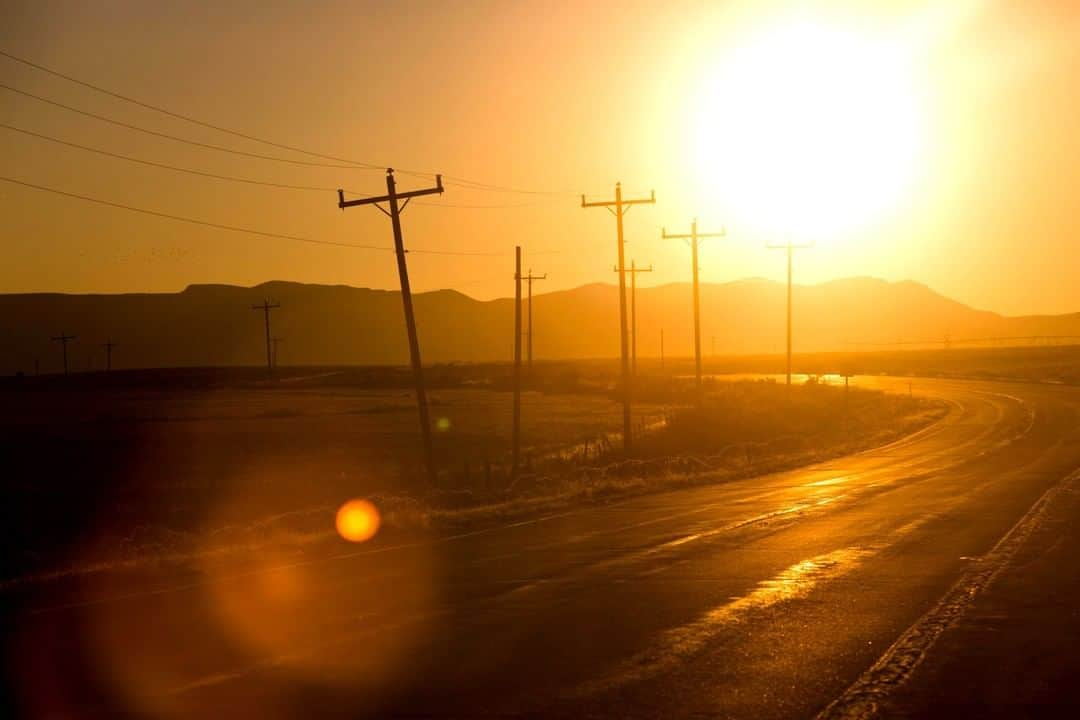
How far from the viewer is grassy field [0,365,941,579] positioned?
24391 mm

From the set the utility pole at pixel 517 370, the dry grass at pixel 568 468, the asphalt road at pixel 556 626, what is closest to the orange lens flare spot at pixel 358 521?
the dry grass at pixel 568 468

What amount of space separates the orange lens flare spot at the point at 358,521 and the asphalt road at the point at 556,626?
1933mm

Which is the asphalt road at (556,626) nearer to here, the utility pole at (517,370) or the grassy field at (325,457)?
the grassy field at (325,457)

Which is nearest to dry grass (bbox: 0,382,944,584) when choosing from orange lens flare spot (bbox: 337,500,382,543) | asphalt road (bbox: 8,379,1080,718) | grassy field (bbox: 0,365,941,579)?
grassy field (bbox: 0,365,941,579)

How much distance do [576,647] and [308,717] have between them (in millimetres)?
3092

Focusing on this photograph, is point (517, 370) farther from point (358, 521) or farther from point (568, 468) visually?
point (358, 521)

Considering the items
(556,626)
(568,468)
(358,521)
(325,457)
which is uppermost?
(556,626)

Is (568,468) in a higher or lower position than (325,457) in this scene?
lower

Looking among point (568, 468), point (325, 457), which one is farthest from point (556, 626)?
point (325, 457)

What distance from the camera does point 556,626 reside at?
11820mm

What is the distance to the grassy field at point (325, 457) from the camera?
2439 cm

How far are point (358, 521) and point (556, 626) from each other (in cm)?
1215

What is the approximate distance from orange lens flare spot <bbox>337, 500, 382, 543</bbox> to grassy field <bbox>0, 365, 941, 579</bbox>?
0.99 feet

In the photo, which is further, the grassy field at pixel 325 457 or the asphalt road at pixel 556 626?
the grassy field at pixel 325 457
